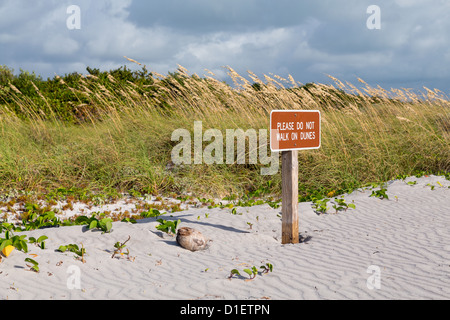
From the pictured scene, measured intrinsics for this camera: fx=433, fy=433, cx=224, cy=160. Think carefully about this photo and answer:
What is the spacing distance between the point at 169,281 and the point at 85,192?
144 inches

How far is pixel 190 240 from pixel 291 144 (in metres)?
1.42

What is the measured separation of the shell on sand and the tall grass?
2589 mm

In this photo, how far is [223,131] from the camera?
8156 mm

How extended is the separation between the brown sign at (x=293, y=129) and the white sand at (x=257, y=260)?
1.06m

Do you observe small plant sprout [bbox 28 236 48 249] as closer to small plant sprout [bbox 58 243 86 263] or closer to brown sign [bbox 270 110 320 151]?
small plant sprout [bbox 58 243 86 263]

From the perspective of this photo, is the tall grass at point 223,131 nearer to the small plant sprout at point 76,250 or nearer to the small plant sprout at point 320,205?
the small plant sprout at point 320,205

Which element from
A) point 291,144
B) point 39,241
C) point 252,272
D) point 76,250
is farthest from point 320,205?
point 39,241

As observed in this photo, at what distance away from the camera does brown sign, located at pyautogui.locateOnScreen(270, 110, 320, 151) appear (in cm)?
429

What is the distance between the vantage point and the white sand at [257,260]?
3287 millimetres

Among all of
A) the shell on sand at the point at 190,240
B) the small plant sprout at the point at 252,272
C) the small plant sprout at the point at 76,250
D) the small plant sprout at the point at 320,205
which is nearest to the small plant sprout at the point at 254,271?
the small plant sprout at the point at 252,272

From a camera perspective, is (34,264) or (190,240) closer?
(34,264)

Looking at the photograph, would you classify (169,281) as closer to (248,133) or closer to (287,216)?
(287,216)

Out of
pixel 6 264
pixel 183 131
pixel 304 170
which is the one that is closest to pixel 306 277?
pixel 6 264

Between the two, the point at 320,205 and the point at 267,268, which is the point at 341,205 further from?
the point at 267,268
